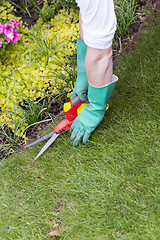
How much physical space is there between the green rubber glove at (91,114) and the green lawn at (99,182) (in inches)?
4.5

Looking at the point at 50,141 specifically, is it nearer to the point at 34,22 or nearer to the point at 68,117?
the point at 68,117

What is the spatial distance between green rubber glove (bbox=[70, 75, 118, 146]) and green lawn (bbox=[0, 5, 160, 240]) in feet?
0.37

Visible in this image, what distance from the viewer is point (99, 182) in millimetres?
1695

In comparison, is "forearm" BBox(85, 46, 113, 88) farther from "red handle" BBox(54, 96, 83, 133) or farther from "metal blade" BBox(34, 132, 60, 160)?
"metal blade" BBox(34, 132, 60, 160)

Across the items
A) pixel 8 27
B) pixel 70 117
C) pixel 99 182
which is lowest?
pixel 99 182

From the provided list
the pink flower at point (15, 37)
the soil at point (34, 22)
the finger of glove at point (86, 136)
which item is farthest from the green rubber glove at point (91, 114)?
the pink flower at point (15, 37)

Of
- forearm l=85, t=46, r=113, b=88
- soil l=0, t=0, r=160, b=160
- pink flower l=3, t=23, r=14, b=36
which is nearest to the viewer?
forearm l=85, t=46, r=113, b=88

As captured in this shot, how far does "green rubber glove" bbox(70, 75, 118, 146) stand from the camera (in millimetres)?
1629

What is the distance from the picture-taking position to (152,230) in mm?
1411

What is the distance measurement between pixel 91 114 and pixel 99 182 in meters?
0.46

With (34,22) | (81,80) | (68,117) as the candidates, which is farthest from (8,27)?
(68,117)

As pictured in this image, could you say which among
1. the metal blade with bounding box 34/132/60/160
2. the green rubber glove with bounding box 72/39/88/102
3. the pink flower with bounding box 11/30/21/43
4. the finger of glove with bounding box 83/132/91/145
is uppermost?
the pink flower with bounding box 11/30/21/43

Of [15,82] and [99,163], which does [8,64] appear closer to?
[15,82]

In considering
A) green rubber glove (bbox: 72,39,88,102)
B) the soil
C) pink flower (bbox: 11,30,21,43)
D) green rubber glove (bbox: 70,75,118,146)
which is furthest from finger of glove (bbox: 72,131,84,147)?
pink flower (bbox: 11,30,21,43)
